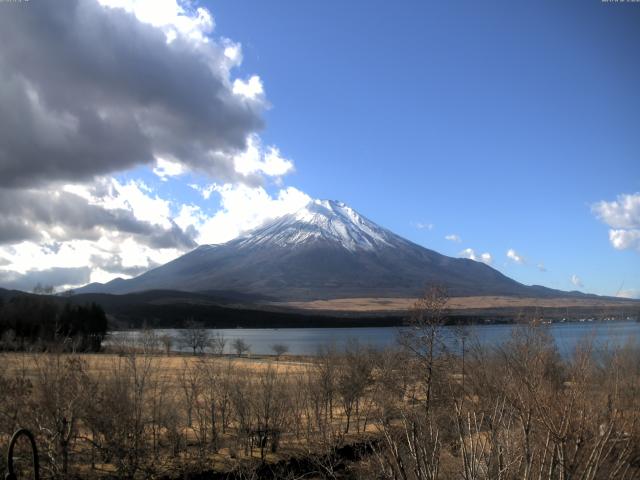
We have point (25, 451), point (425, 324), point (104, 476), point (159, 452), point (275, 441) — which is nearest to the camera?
point (25, 451)

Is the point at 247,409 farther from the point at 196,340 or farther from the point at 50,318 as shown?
the point at 196,340

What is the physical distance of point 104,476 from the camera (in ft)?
74.8

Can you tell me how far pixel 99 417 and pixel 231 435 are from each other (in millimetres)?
8801

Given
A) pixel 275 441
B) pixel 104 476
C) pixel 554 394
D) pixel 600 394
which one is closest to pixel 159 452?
pixel 104 476

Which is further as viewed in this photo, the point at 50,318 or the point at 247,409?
the point at 50,318

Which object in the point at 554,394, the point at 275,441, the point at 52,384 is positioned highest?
the point at 554,394

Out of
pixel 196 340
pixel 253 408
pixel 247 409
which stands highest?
pixel 247 409

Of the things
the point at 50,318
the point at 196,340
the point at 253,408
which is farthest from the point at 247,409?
the point at 196,340

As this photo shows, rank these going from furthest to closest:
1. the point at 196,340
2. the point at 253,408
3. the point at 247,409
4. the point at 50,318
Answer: the point at 196,340 < the point at 50,318 < the point at 253,408 < the point at 247,409

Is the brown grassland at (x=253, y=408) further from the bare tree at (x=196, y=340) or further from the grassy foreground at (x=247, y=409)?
the bare tree at (x=196, y=340)

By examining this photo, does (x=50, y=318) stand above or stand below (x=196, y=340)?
above

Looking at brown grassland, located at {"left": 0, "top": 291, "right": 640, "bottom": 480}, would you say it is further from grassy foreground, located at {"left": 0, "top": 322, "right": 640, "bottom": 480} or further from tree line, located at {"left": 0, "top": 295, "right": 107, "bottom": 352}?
tree line, located at {"left": 0, "top": 295, "right": 107, "bottom": 352}

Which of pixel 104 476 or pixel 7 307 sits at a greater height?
pixel 7 307

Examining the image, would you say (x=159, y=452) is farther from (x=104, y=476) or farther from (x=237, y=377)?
(x=237, y=377)
